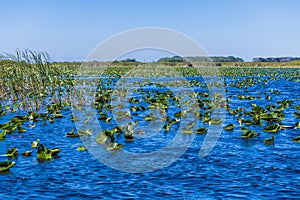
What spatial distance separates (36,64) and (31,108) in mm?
2086

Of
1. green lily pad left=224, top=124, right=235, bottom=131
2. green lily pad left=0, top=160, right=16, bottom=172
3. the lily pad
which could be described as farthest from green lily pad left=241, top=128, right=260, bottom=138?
green lily pad left=0, top=160, right=16, bottom=172

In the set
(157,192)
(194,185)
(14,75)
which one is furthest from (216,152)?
(14,75)

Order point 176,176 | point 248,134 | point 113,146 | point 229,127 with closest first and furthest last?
point 176,176, point 113,146, point 248,134, point 229,127

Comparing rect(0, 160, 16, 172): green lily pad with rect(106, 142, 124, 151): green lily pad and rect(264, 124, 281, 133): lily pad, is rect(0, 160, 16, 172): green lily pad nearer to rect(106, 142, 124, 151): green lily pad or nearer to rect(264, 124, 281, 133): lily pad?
rect(106, 142, 124, 151): green lily pad

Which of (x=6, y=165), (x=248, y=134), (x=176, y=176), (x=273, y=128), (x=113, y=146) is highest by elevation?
(x=273, y=128)

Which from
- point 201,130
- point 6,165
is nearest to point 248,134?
point 201,130

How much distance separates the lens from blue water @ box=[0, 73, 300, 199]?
802cm

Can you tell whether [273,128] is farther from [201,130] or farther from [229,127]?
[201,130]

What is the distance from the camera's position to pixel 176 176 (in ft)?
29.8

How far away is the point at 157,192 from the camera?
318 inches

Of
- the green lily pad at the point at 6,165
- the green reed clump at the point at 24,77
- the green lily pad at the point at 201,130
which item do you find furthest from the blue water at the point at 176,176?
the green reed clump at the point at 24,77

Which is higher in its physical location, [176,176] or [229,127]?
[229,127]

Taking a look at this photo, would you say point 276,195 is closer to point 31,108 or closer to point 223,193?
point 223,193

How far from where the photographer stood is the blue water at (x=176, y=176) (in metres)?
8.02
